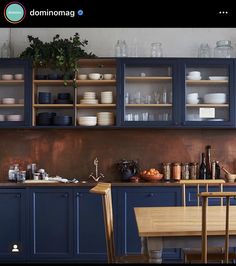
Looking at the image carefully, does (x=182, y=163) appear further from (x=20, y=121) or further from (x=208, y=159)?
(x=20, y=121)

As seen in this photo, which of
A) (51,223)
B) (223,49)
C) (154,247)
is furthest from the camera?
(223,49)

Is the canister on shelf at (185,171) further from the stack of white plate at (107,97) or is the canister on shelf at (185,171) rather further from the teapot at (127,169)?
the stack of white plate at (107,97)

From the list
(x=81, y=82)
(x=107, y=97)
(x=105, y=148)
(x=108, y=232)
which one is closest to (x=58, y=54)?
(x=81, y=82)

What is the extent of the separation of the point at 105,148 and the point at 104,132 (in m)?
0.18

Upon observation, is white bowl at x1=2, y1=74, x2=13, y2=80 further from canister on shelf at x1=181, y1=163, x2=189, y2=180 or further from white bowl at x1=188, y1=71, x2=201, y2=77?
canister on shelf at x1=181, y1=163, x2=189, y2=180

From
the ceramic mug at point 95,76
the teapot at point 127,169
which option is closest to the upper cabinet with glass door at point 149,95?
the ceramic mug at point 95,76

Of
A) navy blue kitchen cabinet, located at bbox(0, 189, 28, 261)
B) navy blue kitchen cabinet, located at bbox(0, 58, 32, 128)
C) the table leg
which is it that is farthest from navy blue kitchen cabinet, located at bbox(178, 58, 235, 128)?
the table leg

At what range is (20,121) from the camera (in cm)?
427

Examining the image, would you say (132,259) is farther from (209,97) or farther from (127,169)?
(209,97)

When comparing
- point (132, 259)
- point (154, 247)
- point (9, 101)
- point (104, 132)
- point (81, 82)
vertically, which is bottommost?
point (132, 259)

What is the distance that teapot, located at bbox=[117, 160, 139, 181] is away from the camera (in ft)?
14.4

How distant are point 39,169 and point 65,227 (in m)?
0.80

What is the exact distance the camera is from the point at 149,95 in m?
4.40

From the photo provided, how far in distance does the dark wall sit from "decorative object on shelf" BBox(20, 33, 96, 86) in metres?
0.78
